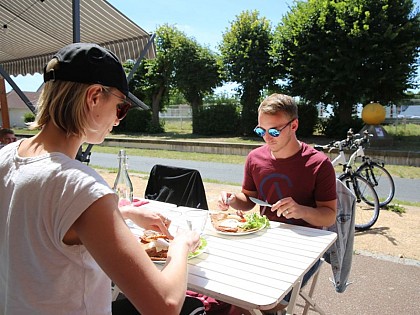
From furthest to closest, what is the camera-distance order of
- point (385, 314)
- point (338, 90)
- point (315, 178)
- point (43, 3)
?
point (338, 90) < point (43, 3) < point (385, 314) < point (315, 178)

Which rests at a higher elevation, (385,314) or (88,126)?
(88,126)

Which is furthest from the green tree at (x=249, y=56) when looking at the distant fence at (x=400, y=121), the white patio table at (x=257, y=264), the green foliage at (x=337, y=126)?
the white patio table at (x=257, y=264)

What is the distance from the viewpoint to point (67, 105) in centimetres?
104

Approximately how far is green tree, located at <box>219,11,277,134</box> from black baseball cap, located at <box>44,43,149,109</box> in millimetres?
16761

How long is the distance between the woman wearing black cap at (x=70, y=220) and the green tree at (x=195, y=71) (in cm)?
1992

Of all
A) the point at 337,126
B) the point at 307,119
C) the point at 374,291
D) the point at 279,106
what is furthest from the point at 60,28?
the point at 307,119

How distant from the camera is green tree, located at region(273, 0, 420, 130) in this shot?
13.9 metres

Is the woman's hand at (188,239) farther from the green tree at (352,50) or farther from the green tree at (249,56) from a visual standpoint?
the green tree at (249,56)

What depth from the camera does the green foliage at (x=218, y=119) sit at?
2011 cm

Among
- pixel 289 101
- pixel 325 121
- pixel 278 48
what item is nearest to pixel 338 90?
pixel 325 121

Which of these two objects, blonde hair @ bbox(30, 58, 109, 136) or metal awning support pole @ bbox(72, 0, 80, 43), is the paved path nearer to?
blonde hair @ bbox(30, 58, 109, 136)

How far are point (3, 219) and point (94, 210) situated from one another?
1.26 ft

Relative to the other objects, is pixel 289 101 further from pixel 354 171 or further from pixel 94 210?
pixel 354 171

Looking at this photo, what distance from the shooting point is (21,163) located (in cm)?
103
